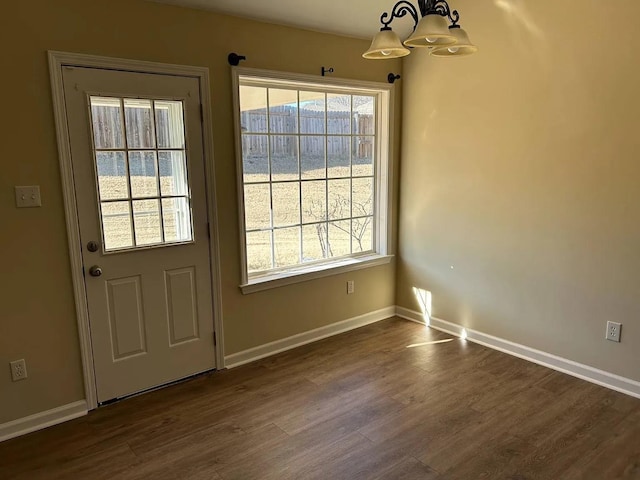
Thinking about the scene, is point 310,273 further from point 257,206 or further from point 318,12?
point 318,12

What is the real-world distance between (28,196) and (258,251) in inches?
60.0

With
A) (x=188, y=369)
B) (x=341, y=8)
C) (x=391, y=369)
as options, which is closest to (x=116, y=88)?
(x=341, y=8)

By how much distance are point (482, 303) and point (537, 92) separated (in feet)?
5.22

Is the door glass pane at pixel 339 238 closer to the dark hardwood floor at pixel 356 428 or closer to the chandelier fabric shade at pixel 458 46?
the dark hardwood floor at pixel 356 428

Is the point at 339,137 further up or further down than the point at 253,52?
further down

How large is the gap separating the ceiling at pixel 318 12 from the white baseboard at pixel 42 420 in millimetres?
2433

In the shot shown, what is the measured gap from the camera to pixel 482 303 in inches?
145

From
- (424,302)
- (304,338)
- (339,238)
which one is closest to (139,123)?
(339,238)

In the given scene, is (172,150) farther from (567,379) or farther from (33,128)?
(567,379)

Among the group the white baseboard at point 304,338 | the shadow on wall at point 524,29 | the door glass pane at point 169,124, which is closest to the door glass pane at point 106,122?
the door glass pane at point 169,124

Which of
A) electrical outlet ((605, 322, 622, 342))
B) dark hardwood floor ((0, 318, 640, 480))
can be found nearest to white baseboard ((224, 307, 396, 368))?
dark hardwood floor ((0, 318, 640, 480))

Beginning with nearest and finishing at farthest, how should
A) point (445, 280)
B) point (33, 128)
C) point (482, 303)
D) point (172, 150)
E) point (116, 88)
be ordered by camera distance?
1. point (33, 128)
2. point (116, 88)
3. point (172, 150)
4. point (482, 303)
5. point (445, 280)

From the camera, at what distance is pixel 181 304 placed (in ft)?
10.2

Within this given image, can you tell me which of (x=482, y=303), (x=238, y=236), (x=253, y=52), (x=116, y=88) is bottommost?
(x=482, y=303)
